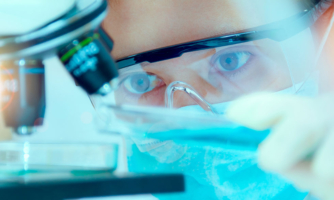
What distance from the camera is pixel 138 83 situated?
3.07ft

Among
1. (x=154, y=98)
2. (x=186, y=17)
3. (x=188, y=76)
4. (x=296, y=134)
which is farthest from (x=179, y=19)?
(x=296, y=134)

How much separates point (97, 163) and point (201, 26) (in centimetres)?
40

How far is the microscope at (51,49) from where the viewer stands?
0.41 m

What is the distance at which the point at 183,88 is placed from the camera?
0.77 meters

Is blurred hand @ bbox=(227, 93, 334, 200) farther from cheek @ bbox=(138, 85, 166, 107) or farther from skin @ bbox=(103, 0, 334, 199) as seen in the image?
cheek @ bbox=(138, 85, 166, 107)

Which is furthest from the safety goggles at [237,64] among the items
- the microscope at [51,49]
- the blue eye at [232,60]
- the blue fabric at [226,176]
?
the microscope at [51,49]

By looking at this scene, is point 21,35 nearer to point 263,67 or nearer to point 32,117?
point 32,117

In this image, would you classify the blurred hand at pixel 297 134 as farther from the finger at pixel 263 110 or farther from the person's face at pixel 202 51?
the person's face at pixel 202 51

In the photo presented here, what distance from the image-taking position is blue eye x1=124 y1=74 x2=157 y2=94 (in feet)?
2.96

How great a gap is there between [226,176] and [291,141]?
1.51ft

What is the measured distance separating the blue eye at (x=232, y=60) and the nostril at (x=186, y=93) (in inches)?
4.8

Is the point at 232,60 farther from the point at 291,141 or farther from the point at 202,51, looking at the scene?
the point at 291,141

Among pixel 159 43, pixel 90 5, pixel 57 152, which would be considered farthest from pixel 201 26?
pixel 57 152

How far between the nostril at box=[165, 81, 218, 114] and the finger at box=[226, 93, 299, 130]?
1.00ft
